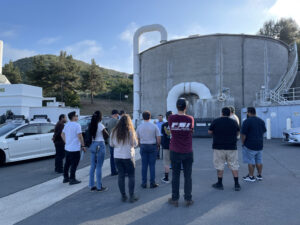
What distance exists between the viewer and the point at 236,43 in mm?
20375

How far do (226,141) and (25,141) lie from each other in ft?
24.0

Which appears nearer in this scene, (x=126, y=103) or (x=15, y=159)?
(x=15, y=159)

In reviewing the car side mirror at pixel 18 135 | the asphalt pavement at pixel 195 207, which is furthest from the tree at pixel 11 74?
the asphalt pavement at pixel 195 207

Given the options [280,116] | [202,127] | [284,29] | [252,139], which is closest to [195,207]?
[252,139]

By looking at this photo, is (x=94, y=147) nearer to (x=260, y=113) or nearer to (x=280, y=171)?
(x=280, y=171)

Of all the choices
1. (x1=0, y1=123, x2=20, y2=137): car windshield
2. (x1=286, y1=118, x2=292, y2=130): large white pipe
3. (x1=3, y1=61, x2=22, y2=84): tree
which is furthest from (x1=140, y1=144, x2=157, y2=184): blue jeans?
(x1=3, y1=61, x2=22, y2=84): tree

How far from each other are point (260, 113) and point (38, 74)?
48773mm

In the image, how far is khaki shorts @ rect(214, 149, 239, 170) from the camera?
4770 millimetres

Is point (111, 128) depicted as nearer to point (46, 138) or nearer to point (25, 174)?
point (25, 174)

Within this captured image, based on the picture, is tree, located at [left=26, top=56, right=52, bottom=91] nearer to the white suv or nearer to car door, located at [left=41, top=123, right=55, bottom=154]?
car door, located at [left=41, top=123, right=55, bottom=154]

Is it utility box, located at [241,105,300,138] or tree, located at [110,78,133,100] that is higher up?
tree, located at [110,78,133,100]

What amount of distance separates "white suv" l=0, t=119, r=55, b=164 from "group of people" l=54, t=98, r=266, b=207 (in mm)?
3415

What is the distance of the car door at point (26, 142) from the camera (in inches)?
303

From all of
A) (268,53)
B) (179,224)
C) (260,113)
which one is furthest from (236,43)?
(179,224)
